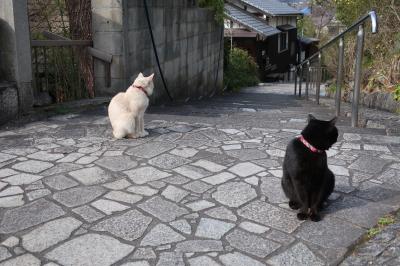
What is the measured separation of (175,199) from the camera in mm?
3479

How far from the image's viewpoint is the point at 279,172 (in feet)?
13.5

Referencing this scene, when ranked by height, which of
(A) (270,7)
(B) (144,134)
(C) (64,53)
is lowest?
(B) (144,134)

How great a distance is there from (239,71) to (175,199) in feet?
55.4

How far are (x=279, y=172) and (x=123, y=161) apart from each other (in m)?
1.53

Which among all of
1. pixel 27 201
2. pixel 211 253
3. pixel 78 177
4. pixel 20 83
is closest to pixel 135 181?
A: pixel 78 177

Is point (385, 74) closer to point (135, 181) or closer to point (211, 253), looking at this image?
point (135, 181)

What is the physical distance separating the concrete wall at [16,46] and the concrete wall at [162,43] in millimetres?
1408

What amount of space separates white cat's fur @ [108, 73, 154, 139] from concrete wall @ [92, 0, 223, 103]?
6.47ft

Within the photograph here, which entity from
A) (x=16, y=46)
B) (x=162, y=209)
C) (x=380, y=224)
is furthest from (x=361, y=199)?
(x=16, y=46)

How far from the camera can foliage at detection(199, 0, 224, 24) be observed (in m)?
12.2

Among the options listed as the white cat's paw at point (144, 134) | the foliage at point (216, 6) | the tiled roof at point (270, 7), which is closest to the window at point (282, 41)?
the tiled roof at point (270, 7)

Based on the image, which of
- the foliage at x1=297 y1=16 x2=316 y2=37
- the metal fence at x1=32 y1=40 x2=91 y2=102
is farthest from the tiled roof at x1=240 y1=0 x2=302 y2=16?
the metal fence at x1=32 y1=40 x2=91 y2=102

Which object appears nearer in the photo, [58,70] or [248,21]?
[58,70]

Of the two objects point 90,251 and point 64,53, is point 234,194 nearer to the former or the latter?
point 90,251
